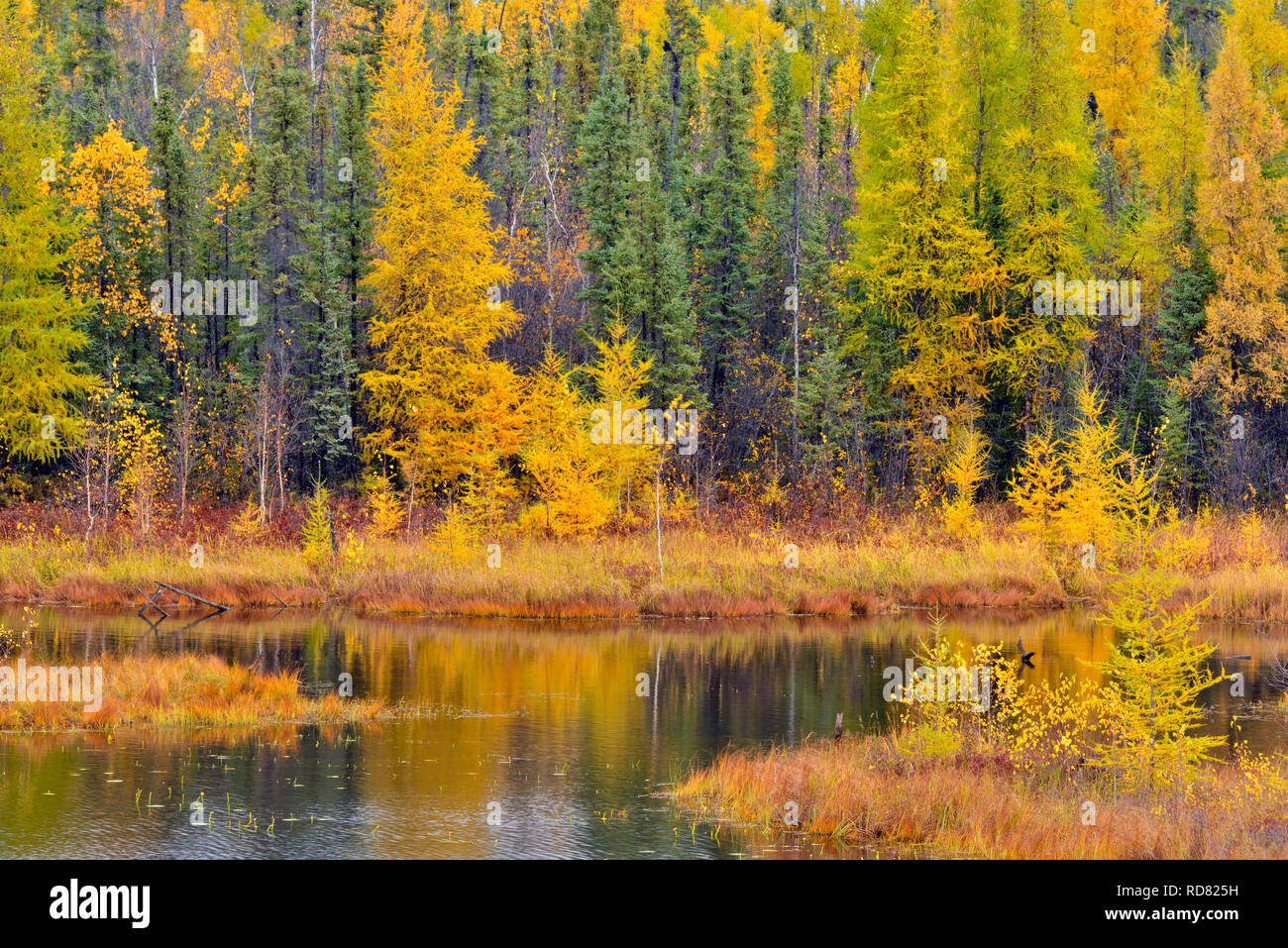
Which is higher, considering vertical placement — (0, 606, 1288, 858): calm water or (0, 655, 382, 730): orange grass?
(0, 655, 382, 730): orange grass

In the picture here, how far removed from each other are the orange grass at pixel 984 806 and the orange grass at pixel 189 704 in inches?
316

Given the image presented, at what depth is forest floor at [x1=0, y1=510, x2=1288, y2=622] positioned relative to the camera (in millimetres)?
38719

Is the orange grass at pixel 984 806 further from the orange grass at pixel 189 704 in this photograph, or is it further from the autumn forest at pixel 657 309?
the autumn forest at pixel 657 309

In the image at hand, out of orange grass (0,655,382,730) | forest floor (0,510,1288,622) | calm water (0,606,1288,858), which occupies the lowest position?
calm water (0,606,1288,858)

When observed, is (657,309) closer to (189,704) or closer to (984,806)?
(189,704)

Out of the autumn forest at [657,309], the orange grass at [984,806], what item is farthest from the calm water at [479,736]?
the autumn forest at [657,309]

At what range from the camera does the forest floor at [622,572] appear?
127 feet

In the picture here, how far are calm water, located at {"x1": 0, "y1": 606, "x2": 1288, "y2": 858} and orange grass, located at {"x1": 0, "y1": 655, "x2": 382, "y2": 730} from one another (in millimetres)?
712

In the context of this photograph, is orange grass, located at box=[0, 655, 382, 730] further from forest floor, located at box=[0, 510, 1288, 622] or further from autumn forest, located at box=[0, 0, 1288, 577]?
autumn forest, located at box=[0, 0, 1288, 577]

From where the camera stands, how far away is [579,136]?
175 ft

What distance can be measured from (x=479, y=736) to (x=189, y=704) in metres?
5.32

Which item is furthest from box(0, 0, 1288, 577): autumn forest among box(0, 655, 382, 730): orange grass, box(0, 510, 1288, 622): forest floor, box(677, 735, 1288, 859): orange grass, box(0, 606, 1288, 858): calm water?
box(677, 735, 1288, 859): orange grass

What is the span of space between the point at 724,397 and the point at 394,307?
14078 mm
